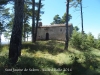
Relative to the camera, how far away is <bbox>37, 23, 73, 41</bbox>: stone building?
32.2 meters

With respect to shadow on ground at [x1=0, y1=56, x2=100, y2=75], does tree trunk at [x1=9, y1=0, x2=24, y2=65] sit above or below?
above

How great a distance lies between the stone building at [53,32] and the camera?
106 feet

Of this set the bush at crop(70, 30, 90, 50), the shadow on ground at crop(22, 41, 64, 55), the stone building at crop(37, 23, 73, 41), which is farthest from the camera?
the stone building at crop(37, 23, 73, 41)

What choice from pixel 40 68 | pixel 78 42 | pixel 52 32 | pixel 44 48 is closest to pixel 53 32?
pixel 52 32

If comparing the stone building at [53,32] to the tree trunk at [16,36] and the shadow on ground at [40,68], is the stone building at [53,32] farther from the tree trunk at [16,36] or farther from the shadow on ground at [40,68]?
the tree trunk at [16,36]

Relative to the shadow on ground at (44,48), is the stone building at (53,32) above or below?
above

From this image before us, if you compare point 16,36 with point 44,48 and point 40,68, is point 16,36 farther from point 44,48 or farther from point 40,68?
point 44,48

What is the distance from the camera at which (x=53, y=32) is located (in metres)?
33.7

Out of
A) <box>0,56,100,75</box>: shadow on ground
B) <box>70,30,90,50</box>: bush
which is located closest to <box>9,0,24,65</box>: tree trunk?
<box>0,56,100,75</box>: shadow on ground

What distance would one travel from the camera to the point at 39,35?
1398 inches

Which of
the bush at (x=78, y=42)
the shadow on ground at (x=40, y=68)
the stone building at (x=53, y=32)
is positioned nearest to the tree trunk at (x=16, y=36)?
the shadow on ground at (x=40, y=68)

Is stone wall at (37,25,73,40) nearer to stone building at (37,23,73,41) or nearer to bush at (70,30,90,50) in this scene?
stone building at (37,23,73,41)

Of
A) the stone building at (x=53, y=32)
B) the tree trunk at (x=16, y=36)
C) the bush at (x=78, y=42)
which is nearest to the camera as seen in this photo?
the tree trunk at (x=16, y=36)

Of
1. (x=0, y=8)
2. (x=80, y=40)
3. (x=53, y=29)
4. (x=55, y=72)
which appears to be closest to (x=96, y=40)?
(x=80, y=40)
